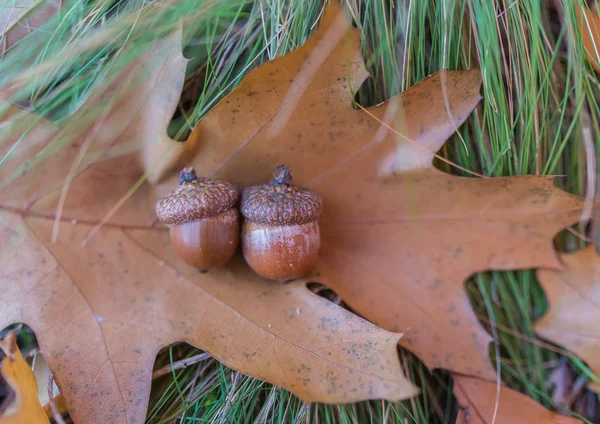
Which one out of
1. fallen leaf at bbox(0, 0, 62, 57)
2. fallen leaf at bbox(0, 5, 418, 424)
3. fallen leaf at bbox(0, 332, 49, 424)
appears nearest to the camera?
fallen leaf at bbox(0, 332, 49, 424)

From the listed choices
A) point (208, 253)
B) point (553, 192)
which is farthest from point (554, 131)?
point (208, 253)

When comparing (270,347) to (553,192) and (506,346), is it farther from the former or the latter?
(553,192)

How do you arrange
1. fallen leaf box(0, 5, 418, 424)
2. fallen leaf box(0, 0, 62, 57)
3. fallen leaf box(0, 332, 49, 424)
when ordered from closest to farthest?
fallen leaf box(0, 332, 49, 424) < fallen leaf box(0, 5, 418, 424) < fallen leaf box(0, 0, 62, 57)

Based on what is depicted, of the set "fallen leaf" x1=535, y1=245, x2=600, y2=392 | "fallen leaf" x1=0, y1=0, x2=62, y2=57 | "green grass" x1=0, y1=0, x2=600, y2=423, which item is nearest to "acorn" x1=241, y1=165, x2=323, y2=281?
"green grass" x1=0, y1=0, x2=600, y2=423

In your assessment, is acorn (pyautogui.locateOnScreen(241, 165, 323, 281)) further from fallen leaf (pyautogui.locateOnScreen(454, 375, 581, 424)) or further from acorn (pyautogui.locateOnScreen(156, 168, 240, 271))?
fallen leaf (pyautogui.locateOnScreen(454, 375, 581, 424))

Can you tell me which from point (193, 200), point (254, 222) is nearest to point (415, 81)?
point (254, 222)

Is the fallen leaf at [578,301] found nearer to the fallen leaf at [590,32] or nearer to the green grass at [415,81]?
the green grass at [415,81]

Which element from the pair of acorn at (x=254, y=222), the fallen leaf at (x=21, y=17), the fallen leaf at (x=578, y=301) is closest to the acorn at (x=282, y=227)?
the pair of acorn at (x=254, y=222)
